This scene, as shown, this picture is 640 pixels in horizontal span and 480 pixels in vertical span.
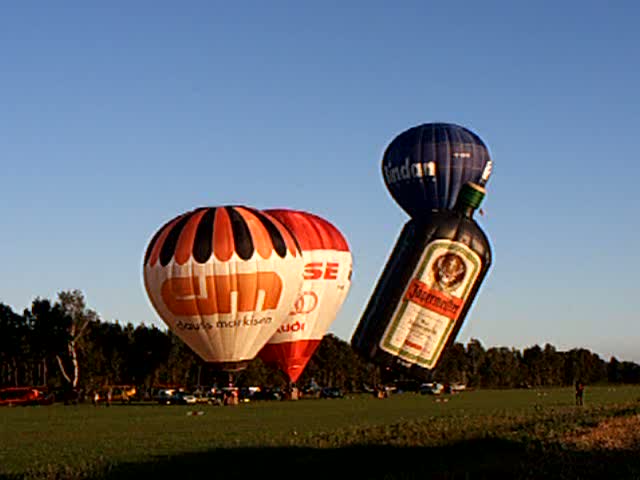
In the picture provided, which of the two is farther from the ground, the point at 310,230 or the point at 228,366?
the point at 310,230

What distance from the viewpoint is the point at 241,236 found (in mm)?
47969

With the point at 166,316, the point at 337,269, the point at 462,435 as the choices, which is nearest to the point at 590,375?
the point at 337,269

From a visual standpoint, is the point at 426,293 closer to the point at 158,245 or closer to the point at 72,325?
the point at 158,245

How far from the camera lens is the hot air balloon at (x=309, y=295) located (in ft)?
185

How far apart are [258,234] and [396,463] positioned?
29412mm

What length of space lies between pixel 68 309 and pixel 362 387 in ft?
136

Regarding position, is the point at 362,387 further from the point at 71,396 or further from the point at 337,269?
the point at 337,269

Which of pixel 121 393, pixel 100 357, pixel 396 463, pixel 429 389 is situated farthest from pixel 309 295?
pixel 100 357

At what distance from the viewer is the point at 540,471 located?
55.7 ft

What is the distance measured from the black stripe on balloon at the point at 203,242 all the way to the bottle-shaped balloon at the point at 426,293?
785cm

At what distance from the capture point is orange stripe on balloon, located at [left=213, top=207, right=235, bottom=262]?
155 feet

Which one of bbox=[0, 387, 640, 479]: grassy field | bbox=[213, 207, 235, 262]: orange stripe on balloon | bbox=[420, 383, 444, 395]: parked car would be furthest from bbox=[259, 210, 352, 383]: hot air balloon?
bbox=[420, 383, 444, 395]: parked car

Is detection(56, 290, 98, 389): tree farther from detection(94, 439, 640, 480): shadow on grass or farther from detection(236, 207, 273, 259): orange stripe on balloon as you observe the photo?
detection(94, 439, 640, 480): shadow on grass

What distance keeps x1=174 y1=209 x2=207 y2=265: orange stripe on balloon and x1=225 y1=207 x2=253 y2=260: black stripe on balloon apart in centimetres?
162
